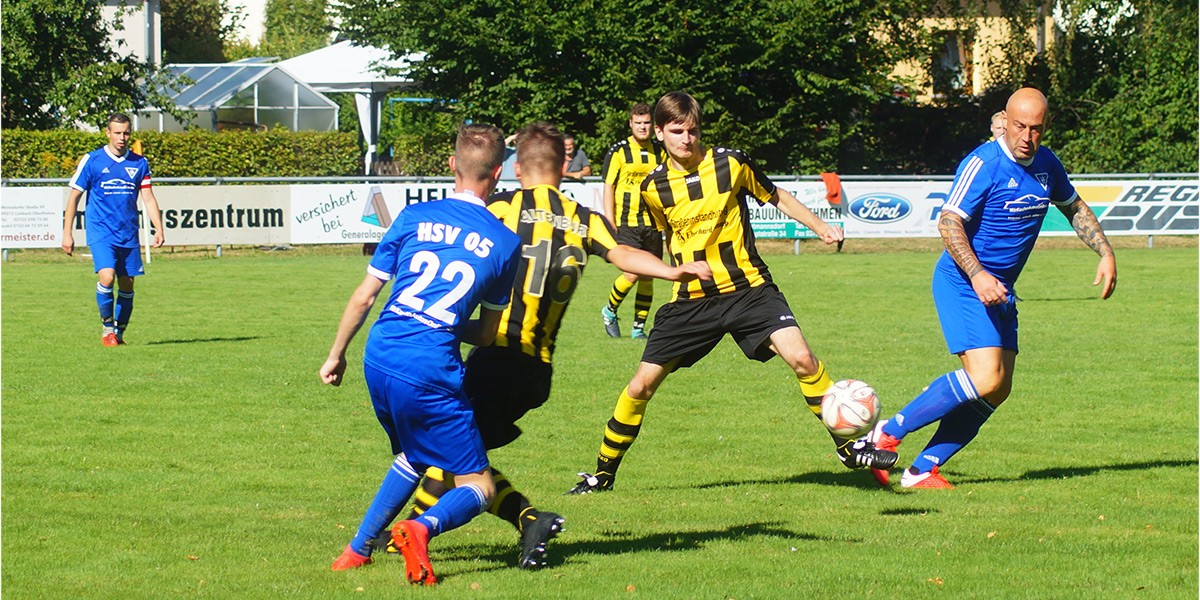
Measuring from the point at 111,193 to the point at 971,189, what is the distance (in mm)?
8946

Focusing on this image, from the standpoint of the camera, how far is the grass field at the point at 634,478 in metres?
5.42

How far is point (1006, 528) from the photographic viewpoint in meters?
6.27

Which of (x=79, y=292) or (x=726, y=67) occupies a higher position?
(x=726, y=67)

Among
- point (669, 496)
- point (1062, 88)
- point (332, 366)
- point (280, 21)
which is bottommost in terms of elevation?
point (669, 496)

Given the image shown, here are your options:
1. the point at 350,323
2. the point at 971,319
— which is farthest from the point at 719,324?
the point at 350,323

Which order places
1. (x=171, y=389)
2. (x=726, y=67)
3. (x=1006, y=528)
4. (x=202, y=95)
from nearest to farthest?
(x=1006, y=528), (x=171, y=389), (x=726, y=67), (x=202, y=95)

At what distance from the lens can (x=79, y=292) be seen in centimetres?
1827

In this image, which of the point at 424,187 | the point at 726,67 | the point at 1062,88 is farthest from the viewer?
the point at 1062,88

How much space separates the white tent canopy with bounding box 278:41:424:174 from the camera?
38.4 m

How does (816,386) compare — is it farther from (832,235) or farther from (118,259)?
(118,259)

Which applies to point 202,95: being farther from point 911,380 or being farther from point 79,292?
point 911,380

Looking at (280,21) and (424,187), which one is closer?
(424,187)

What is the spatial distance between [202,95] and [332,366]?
1489 inches

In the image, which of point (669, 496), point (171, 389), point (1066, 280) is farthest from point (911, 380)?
point (1066, 280)
